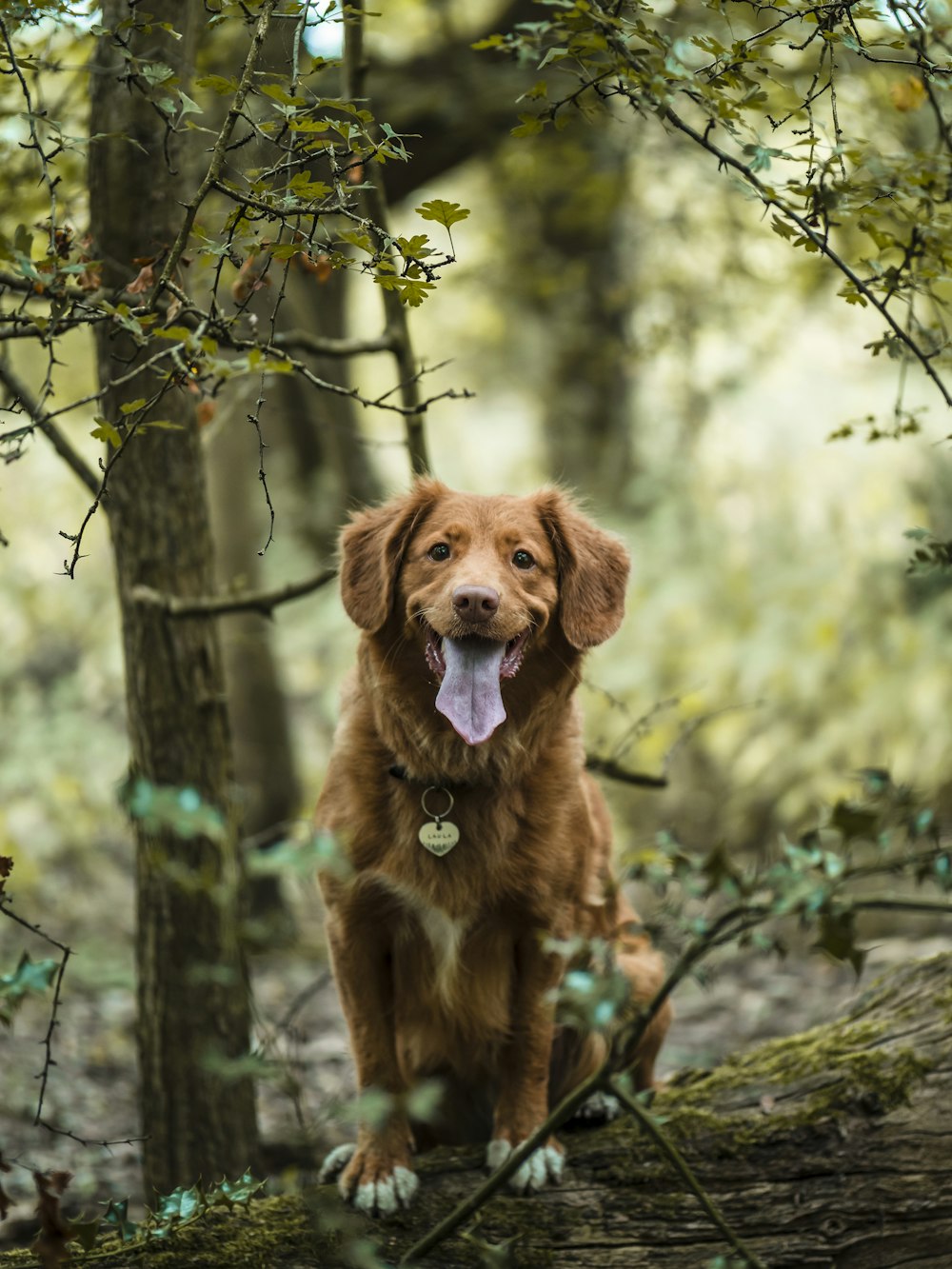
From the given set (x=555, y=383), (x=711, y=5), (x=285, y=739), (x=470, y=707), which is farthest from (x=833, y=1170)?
(x=555, y=383)

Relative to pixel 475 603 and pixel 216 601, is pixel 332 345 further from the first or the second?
pixel 475 603

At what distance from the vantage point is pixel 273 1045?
383 centimetres

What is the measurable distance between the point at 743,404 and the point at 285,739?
4.48 metres

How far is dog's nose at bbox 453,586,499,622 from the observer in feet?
10.3

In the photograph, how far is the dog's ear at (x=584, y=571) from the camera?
351 centimetres

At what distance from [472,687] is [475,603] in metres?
0.24

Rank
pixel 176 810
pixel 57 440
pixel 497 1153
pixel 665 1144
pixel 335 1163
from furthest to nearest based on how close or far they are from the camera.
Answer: pixel 335 1163, pixel 57 440, pixel 497 1153, pixel 665 1144, pixel 176 810

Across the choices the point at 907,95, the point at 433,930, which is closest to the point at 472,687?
the point at 433,930

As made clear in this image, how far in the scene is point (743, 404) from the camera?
9.47m

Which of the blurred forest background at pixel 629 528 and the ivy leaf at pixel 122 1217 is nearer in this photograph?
the ivy leaf at pixel 122 1217

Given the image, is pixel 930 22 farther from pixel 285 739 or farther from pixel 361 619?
pixel 285 739

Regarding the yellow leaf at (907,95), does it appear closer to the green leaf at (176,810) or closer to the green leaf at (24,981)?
the green leaf at (176,810)

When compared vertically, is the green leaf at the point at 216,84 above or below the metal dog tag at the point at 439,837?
above

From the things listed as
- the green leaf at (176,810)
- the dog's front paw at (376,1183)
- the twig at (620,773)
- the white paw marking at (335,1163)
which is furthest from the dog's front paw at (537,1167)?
the green leaf at (176,810)
